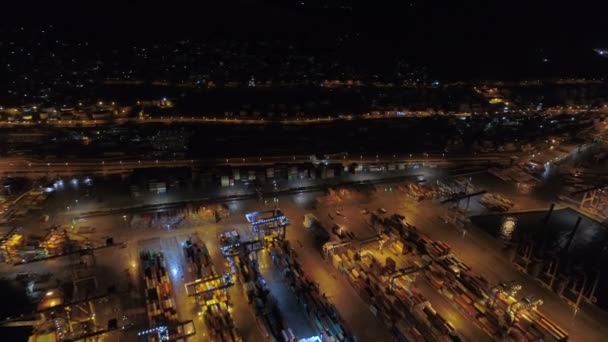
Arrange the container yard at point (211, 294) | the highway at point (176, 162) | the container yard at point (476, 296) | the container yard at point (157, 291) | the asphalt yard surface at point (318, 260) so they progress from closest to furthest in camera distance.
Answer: the container yard at point (211, 294) < the container yard at point (157, 291) < the container yard at point (476, 296) < the asphalt yard surface at point (318, 260) < the highway at point (176, 162)

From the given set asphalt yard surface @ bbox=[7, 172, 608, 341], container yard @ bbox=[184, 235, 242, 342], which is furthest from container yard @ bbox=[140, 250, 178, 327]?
container yard @ bbox=[184, 235, 242, 342]

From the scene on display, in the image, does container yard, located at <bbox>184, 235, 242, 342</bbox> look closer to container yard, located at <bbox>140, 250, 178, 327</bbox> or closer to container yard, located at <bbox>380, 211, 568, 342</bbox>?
container yard, located at <bbox>140, 250, 178, 327</bbox>

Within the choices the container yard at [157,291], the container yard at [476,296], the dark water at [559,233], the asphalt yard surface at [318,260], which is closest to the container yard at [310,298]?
the asphalt yard surface at [318,260]

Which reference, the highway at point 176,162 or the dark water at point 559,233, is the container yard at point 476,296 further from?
the highway at point 176,162

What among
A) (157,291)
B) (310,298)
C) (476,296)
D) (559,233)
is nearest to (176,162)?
(157,291)

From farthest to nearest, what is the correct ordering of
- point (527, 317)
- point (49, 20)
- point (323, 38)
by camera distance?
1. point (49, 20)
2. point (323, 38)
3. point (527, 317)

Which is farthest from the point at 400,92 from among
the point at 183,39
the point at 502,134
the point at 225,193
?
the point at 183,39

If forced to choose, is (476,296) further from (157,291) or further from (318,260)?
(157,291)

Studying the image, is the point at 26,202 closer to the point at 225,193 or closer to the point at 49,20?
the point at 225,193

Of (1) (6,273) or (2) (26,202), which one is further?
(2) (26,202)
